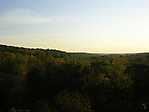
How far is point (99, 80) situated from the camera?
40.0 meters

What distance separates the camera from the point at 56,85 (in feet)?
133

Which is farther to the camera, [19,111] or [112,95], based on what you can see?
[112,95]

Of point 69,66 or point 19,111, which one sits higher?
point 69,66

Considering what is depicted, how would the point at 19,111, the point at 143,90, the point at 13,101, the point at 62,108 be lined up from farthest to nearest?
the point at 143,90 → the point at 13,101 → the point at 19,111 → the point at 62,108

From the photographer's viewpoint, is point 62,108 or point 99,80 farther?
point 99,80

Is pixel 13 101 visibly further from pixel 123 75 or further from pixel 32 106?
pixel 123 75

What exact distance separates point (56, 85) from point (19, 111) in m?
7.31

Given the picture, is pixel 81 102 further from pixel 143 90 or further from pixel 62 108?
pixel 143 90

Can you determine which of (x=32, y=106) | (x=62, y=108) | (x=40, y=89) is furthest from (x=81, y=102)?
(x=40, y=89)

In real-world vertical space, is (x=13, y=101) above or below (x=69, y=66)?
below

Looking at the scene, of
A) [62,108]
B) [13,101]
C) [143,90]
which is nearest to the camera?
[62,108]

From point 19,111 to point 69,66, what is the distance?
11.2 m

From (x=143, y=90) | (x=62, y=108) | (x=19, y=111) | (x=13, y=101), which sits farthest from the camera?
(x=143, y=90)

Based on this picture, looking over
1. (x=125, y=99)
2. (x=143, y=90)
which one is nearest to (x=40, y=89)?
(x=125, y=99)
